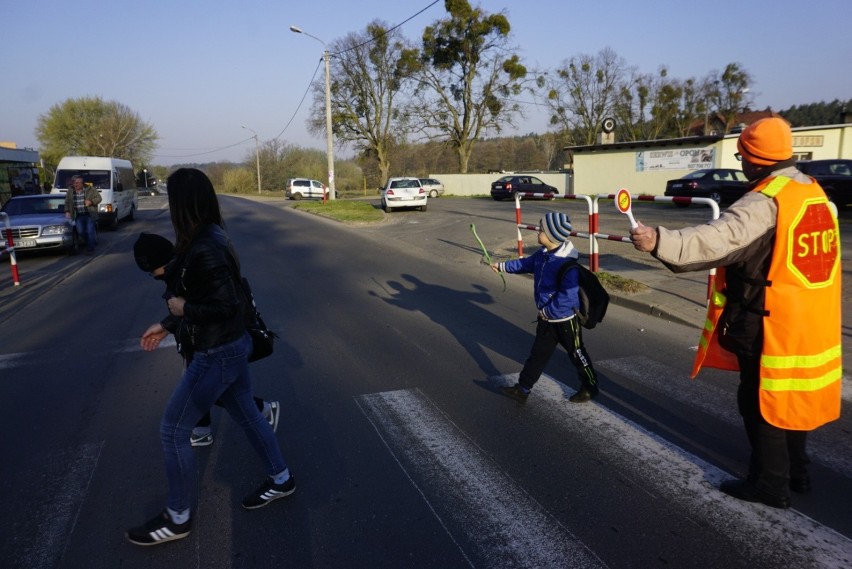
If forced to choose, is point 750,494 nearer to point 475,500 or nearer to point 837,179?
point 475,500

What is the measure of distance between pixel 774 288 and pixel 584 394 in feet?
6.69

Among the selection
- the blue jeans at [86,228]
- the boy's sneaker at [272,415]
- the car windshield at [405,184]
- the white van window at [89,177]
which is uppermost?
the white van window at [89,177]

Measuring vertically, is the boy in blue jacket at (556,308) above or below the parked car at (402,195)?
below

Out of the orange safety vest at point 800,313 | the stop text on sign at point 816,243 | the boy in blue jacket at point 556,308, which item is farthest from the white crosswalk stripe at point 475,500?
the stop text on sign at point 816,243

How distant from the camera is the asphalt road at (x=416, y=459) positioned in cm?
279

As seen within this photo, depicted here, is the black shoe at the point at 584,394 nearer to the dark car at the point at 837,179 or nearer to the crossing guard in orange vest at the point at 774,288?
the crossing guard in orange vest at the point at 774,288

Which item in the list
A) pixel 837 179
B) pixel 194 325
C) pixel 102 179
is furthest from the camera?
A: pixel 102 179

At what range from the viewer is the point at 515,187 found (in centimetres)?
3356

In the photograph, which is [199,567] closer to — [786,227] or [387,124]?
[786,227]

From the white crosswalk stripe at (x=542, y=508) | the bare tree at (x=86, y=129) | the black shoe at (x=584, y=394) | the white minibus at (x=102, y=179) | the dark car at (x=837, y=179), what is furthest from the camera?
the bare tree at (x=86, y=129)

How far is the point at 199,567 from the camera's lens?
2.70 metres

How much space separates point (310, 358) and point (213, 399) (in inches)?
114

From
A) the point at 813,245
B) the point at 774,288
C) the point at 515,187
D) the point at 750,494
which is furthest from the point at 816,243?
the point at 515,187

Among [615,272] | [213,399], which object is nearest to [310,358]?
[213,399]
